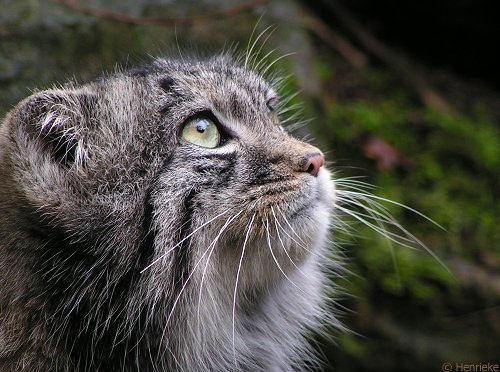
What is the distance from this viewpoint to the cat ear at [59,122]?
2.63 m

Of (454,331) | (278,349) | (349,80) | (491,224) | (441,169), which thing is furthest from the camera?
(349,80)

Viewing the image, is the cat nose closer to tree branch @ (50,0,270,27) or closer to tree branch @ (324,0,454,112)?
tree branch @ (50,0,270,27)

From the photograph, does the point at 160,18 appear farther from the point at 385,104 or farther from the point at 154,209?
the point at 154,209

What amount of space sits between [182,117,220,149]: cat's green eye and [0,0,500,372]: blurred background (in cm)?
109

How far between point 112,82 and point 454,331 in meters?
3.12

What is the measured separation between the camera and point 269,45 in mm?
5613

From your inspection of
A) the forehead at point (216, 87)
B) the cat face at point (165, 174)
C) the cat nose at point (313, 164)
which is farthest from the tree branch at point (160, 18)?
the cat nose at point (313, 164)

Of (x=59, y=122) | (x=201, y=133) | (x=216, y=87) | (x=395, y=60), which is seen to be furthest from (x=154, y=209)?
(x=395, y=60)

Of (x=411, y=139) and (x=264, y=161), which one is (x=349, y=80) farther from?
(x=264, y=161)

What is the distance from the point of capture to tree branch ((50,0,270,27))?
5.06m

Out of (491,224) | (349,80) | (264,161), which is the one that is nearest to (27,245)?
(264,161)

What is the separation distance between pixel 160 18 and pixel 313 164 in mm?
2920

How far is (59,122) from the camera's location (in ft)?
8.78

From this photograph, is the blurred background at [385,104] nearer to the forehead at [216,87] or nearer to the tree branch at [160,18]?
the tree branch at [160,18]
